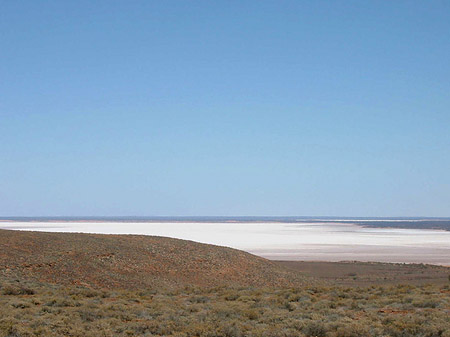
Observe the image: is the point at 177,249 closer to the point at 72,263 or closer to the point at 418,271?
the point at 72,263

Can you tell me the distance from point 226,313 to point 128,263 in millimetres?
15359

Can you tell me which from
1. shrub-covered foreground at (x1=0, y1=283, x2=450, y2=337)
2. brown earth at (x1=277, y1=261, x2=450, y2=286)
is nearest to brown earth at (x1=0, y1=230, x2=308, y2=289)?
shrub-covered foreground at (x1=0, y1=283, x2=450, y2=337)

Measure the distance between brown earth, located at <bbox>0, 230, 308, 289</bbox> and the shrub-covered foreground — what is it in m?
3.95

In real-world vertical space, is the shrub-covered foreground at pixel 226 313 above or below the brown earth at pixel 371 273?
above

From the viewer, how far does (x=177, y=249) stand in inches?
1446

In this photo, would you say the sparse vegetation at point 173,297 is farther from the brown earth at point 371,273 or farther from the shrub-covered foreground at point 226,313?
the brown earth at point 371,273

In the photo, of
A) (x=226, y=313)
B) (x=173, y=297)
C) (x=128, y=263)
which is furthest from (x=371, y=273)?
(x=226, y=313)

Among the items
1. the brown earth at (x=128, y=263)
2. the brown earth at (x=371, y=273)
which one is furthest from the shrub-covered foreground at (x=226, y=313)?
the brown earth at (x=371, y=273)

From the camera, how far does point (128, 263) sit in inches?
1235

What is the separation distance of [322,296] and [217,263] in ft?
43.6

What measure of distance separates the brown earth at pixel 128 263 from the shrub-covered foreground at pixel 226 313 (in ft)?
13.0

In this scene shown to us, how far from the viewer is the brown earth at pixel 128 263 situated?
27516 mm

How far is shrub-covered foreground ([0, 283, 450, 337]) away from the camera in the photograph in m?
14.2

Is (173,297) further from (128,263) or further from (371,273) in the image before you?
(371,273)
